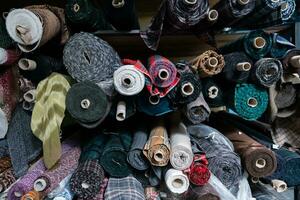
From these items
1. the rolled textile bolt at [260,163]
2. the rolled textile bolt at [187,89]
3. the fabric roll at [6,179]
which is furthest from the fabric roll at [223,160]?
the fabric roll at [6,179]

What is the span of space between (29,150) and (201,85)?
0.50 meters

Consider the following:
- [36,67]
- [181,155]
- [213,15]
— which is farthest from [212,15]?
[36,67]

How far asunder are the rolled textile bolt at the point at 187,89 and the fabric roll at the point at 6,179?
1.66ft

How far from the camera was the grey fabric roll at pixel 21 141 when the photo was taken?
33.3 inches

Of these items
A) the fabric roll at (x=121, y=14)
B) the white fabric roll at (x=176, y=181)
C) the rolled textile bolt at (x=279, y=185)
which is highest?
the fabric roll at (x=121, y=14)

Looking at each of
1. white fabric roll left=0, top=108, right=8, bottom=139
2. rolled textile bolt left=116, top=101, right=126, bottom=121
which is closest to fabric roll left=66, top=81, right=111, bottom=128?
rolled textile bolt left=116, top=101, right=126, bottom=121

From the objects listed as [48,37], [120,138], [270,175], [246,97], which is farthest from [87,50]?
[270,175]

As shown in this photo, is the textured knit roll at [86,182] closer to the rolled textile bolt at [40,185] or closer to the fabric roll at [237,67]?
the rolled textile bolt at [40,185]

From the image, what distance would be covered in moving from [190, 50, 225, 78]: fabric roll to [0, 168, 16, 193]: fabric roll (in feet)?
1.83

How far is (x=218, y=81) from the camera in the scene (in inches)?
33.3

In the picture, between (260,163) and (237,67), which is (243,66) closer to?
(237,67)

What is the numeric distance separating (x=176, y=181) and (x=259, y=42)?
1.31ft

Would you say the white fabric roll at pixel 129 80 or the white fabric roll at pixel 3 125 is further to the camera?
the white fabric roll at pixel 3 125

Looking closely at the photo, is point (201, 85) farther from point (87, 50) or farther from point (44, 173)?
point (44, 173)
